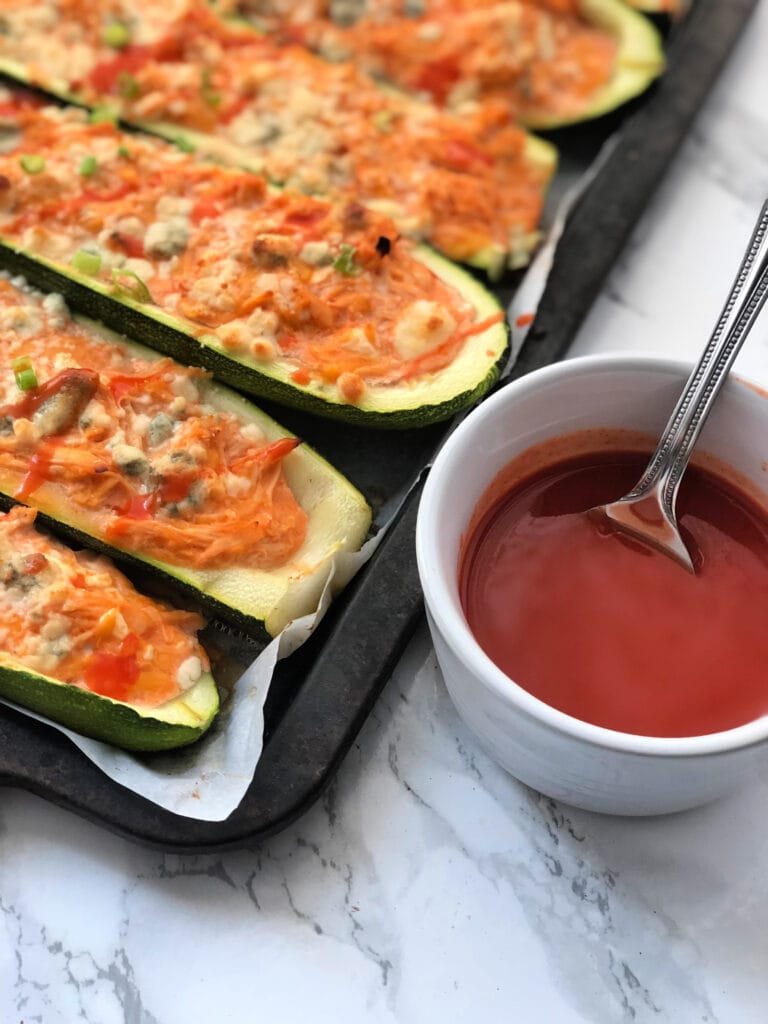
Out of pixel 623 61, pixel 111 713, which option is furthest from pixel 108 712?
pixel 623 61

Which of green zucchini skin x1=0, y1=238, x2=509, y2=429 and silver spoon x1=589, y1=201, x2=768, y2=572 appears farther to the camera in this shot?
green zucchini skin x1=0, y1=238, x2=509, y2=429

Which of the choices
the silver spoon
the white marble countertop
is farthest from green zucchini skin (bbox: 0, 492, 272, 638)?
the silver spoon

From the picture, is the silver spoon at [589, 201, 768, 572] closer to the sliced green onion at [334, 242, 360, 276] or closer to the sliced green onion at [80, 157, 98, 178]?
the sliced green onion at [334, 242, 360, 276]

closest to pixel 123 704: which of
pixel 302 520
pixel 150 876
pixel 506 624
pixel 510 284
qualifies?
pixel 150 876

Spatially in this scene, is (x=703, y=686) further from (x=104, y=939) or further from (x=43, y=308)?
(x=43, y=308)

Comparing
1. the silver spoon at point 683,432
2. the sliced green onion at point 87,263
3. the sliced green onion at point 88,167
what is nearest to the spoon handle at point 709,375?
the silver spoon at point 683,432

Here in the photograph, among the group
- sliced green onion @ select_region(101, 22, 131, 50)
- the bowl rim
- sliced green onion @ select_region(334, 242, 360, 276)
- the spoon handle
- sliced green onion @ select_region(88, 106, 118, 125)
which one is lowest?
sliced green onion @ select_region(88, 106, 118, 125)

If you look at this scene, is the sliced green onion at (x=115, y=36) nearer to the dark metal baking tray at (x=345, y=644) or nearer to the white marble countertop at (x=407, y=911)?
the dark metal baking tray at (x=345, y=644)

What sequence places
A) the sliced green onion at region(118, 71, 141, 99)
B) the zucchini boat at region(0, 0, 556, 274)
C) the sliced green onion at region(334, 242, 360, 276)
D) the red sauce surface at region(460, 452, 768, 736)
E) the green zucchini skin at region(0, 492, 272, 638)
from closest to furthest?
the red sauce surface at region(460, 452, 768, 736)
the green zucchini skin at region(0, 492, 272, 638)
the sliced green onion at region(334, 242, 360, 276)
the zucchini boat at region(0, 0, 556, 274)
the sliced green onion at region(118, 71, 141, 99)
